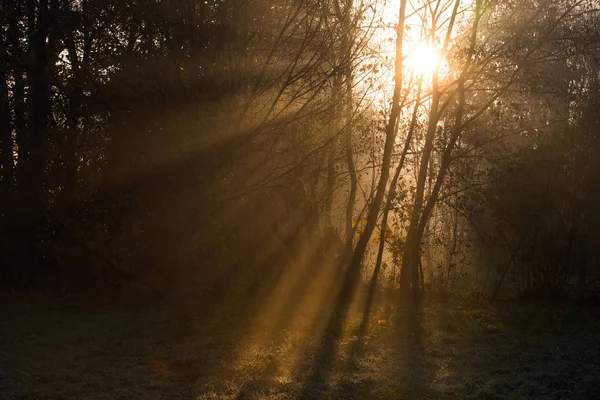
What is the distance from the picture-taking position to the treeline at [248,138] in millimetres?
8375

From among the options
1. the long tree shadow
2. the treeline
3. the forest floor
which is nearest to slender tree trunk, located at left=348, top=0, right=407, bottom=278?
the treeline

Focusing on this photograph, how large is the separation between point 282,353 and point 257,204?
3.06m

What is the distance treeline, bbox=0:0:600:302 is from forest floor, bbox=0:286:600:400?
3.39 feet

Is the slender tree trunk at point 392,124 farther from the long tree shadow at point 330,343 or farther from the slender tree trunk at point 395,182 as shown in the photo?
the long tree shadow at point 330,343

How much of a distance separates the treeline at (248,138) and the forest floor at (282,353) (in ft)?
3.39

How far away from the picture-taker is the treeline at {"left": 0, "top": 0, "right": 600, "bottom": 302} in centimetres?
838

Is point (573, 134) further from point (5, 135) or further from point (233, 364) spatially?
point (5, 135)

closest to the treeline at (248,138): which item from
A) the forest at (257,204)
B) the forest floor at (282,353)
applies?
the forest at (257,204)

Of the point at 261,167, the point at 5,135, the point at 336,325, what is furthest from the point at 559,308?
the point at 5,135

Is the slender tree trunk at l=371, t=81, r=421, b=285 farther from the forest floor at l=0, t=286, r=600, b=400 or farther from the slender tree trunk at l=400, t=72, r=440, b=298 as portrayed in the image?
the forest floor at l=0, t=286, r=600, b=400

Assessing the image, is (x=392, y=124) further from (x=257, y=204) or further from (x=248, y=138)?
(x=248, y=138)

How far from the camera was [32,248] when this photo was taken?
34.9ft

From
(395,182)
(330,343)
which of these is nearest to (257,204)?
(330,343)

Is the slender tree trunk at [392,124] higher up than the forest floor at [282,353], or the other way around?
the slender tree trunk at [392,124]
